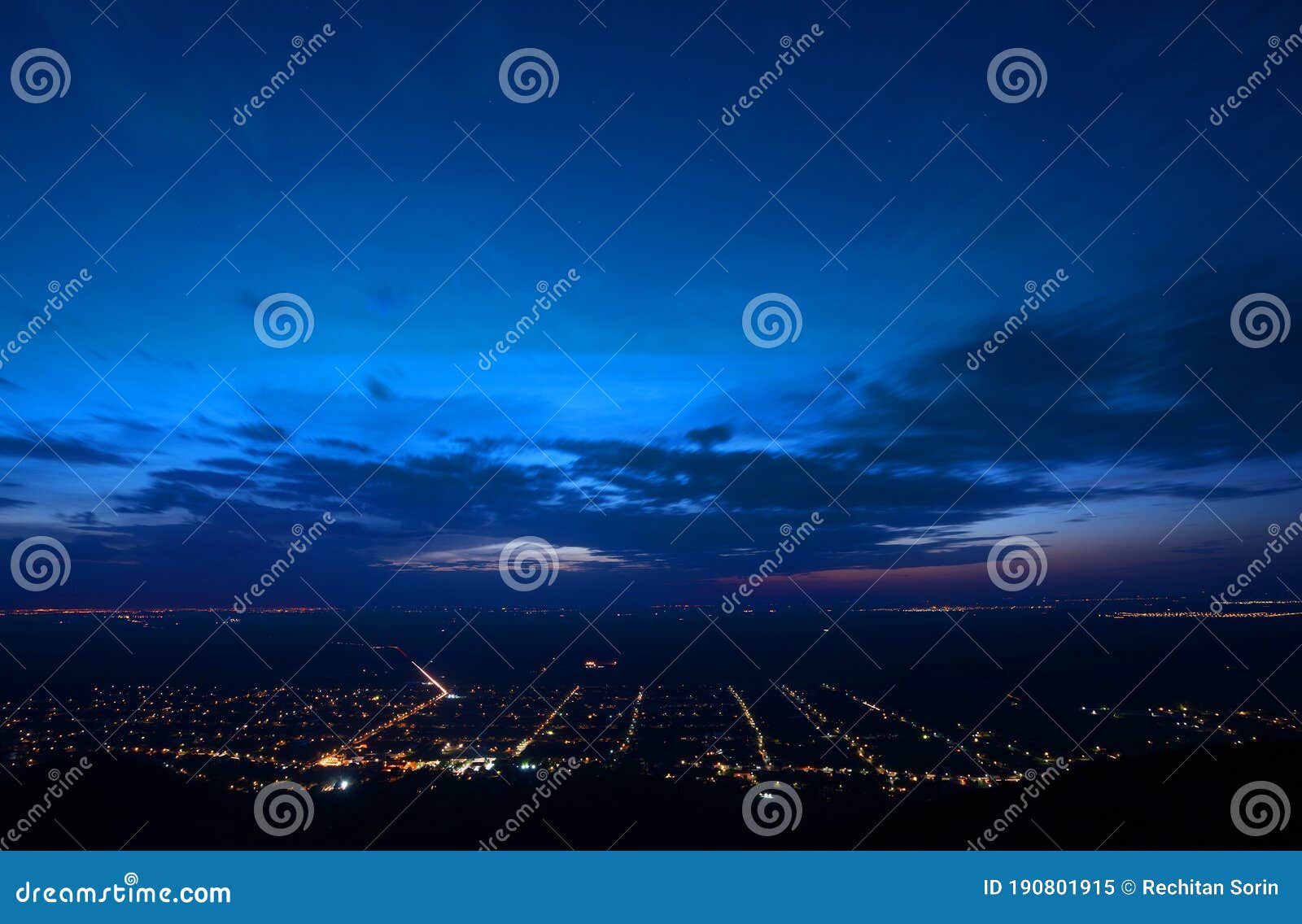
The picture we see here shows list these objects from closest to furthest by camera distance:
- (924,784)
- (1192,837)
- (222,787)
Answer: (1192,837) < (222,787) < (924,784)

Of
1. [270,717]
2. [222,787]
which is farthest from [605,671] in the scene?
[222,787]

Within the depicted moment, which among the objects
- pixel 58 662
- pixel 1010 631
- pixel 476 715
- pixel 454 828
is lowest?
pixel 58 662

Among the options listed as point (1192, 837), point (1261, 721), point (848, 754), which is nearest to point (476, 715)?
point (848, 754)

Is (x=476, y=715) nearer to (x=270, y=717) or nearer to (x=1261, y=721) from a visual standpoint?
(x=270, y=717)

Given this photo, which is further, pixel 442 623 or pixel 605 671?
pixel 442 623

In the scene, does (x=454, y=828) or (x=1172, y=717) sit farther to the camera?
(x=1172, y=717)

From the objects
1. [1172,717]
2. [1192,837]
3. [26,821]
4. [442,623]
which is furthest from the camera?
[442,623]

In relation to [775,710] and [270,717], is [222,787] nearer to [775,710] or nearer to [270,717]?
[270,717]

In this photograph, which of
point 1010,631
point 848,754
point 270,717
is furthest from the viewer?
point 1010,631

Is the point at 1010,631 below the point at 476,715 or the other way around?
the other way around
